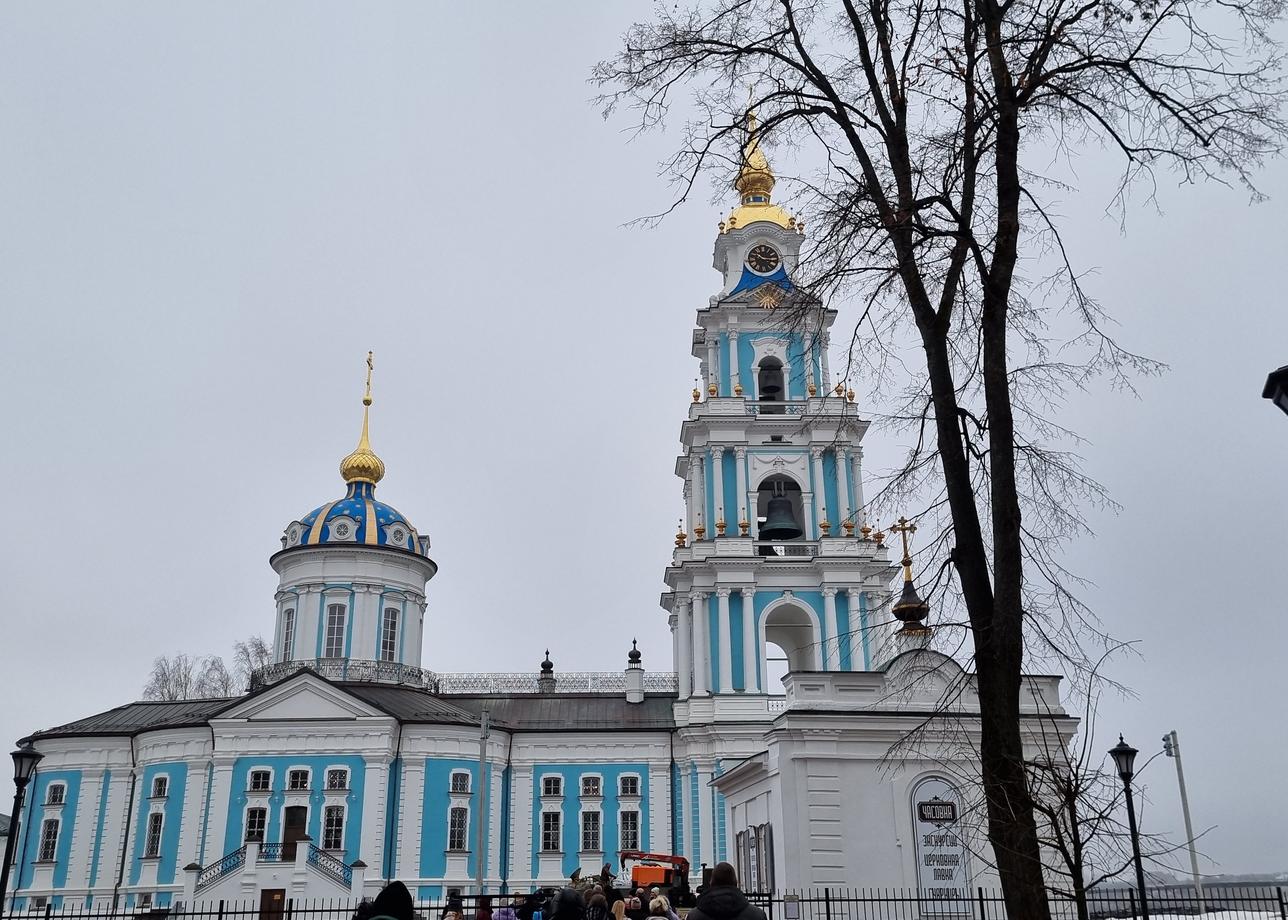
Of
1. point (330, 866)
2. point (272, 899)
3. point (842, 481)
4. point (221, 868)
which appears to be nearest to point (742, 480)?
point (842, 481)

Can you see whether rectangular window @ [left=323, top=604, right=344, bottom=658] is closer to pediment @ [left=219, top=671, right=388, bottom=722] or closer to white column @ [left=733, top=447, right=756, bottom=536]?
pediment @ [left=219, top=671, right=388, bottom=722]

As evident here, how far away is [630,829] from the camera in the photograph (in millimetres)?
37125

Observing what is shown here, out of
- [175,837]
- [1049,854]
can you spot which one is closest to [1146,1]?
[1049,854]

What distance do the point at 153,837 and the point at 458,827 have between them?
9.67 m

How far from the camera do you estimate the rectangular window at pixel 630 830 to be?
121 feet

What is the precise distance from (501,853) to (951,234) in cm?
3132

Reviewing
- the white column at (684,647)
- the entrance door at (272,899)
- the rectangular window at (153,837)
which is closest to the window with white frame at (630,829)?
the white column at (684,647)

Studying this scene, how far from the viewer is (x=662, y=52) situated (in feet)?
36.8

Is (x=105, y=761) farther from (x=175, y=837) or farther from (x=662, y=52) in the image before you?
(x=662, y=52)

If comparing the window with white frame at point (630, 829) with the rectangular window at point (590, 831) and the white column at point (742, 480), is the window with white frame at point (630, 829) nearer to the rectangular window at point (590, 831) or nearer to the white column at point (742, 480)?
the rectangular window at point (590, 831)

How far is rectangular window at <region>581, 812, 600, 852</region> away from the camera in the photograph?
121 ft

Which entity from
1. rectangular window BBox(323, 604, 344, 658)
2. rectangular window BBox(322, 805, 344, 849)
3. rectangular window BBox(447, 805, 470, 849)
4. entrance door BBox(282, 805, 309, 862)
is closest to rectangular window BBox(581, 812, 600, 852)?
rectangular window BBox(447, 805, 470, 849)

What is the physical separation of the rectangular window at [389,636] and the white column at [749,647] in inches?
574

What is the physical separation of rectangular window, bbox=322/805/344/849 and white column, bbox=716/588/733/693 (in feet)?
40.5
